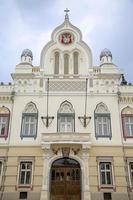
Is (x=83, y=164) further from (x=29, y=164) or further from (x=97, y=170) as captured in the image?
(x=29, y=164)

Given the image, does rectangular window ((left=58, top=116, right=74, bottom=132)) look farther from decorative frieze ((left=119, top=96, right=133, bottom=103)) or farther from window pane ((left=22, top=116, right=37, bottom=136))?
decorative frieze ((left=119, top=96, right=133, bottom=103))

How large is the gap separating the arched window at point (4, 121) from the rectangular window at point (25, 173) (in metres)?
2.60

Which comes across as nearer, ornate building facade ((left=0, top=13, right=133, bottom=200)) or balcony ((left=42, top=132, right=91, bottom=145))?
ornate building facade ((left=0, top=13, right=133, bottom=200))

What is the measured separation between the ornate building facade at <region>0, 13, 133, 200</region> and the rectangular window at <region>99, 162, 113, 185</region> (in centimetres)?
7

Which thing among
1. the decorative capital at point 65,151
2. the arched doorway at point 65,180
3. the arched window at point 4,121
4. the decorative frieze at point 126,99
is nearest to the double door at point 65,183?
the arched doorway at point 65,180

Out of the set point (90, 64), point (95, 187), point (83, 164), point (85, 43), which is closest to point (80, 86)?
point (90, 64)

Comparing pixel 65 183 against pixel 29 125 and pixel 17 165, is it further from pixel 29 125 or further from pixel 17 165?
pixel 29 125

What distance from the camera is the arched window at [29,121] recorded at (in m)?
20.7

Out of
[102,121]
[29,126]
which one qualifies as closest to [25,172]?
[29,126]

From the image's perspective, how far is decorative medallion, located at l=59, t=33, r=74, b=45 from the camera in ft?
80.3

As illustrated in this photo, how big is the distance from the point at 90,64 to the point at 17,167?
10.4m

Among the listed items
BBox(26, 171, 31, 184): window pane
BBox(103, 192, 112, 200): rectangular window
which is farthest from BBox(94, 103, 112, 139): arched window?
BBox(26, 171, 31, 184): window pane

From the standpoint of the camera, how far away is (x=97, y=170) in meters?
19.3

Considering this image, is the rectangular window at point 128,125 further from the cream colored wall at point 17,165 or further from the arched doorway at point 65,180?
the cream colored wall at point 17,165
